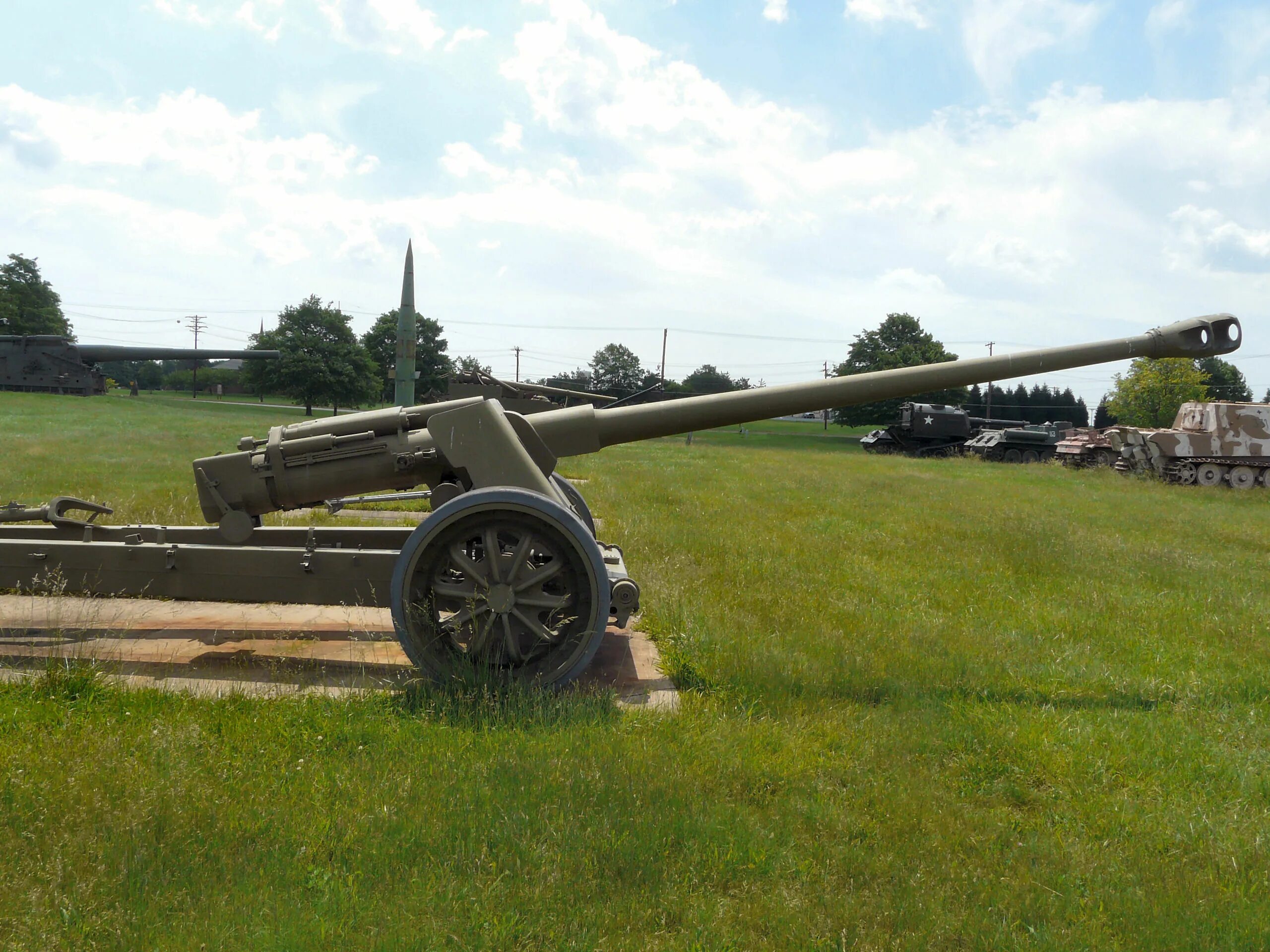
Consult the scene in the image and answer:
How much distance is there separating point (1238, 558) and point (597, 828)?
9844mm

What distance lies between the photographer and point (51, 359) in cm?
4041

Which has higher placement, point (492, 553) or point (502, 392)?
point (502, 392)

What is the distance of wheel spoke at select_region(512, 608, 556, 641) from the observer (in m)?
4.28

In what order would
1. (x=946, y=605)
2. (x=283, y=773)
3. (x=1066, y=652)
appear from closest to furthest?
(x=283, y=773) < (x=1066, y=652) < (x=946, y=605)

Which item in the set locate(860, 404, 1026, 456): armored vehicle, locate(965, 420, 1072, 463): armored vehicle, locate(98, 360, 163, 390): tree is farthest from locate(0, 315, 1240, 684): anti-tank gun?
locate(98, 360, 163, 390): tree

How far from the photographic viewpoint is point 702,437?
→ 4894 centimetres

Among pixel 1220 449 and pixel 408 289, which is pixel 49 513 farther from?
pixel 1220 449

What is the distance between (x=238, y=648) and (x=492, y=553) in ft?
6.91

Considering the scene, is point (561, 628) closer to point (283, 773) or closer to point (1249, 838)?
point (283, 773)

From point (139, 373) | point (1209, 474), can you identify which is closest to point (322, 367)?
point (1209, 474)

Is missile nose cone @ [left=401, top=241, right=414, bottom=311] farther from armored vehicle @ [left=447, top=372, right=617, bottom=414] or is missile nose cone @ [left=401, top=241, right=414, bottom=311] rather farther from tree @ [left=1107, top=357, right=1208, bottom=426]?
tree @ [left=1107, top=357, right=1208, bottom=426]

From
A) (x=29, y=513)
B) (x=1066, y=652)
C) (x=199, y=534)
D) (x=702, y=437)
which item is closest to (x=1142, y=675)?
(x=1066, y=652)

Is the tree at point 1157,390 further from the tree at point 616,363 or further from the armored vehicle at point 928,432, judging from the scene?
the tree at point 616,363

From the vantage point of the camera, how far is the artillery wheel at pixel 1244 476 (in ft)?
77.8
